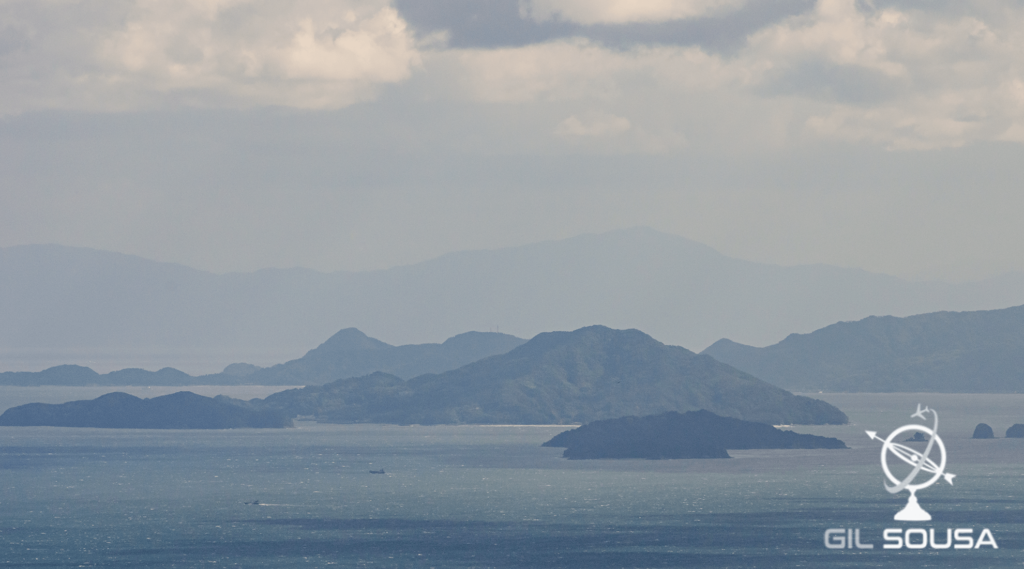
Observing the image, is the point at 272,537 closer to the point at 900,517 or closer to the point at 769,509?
the point at 769,509

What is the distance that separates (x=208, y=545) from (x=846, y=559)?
6639 centimetres

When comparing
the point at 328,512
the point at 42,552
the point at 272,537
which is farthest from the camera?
the point at 328,512

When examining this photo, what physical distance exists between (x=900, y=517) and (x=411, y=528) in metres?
61.0

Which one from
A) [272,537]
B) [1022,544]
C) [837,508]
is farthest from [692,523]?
[272,537]

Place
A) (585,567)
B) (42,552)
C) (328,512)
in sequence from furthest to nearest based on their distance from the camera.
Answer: (328,512), (42,552), (585,567)

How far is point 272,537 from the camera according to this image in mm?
148000

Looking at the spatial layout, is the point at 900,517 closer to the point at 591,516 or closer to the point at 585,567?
the point at 591,516

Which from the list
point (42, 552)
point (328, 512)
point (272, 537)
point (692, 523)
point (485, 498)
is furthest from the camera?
point (485, 498)

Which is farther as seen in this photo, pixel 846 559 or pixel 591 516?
pixel 591 516

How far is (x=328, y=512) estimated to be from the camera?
173 m

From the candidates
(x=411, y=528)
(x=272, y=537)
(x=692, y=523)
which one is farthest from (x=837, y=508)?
(x=272, y=537)

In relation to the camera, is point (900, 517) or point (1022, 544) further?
point (900, 517)

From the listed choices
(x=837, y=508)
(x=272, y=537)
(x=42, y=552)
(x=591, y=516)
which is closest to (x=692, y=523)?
(x=591, y=516)

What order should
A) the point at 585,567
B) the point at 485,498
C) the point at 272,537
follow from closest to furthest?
1. the point at 585,567
2. the point at 272,537
3. the point at 485,498
